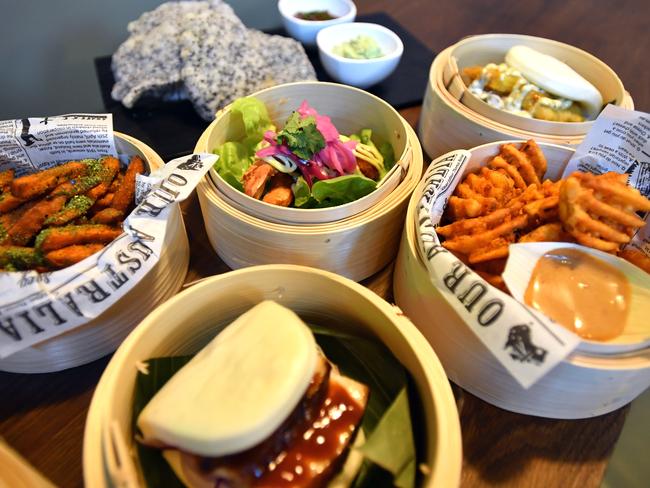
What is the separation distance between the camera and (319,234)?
1.10 metres

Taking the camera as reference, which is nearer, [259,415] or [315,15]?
[259,415]

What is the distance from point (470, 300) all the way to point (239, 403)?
0.45 m

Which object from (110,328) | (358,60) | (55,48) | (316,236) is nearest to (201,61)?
(358,60)

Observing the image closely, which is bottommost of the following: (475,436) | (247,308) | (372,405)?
(475,436)

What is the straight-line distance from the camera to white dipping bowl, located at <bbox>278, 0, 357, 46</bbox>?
192cm

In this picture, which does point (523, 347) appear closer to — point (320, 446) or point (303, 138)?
point (320, 446)

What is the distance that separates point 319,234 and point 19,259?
642 mm

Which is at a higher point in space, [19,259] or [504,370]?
[19,259]

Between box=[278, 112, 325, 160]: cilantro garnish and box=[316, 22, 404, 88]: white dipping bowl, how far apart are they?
0.54 m

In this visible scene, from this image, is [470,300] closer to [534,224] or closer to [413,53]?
[534,224]

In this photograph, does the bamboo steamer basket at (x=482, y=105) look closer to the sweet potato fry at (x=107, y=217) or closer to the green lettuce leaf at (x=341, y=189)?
the green lettuce leaf at (x=341, y=189)

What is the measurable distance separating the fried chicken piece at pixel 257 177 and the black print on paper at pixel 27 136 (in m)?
0.55

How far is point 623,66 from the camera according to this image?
6.59ft

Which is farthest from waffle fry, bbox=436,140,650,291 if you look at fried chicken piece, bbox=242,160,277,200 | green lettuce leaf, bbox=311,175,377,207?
fried chicken piece, bbox=242,160,277,200
